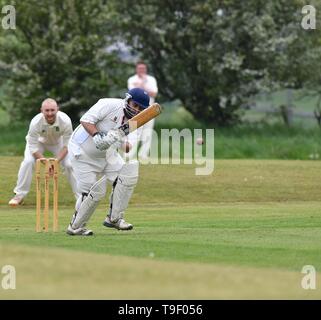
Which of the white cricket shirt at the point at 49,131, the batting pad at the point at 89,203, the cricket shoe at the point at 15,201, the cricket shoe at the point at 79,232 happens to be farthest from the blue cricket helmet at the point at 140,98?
the cricket shoe at the point at 15,201

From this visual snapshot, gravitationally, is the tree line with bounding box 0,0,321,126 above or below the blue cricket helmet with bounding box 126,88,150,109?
above

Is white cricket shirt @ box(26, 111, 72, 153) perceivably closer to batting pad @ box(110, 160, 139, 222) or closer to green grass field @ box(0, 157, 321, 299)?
green grass field @ box(0, 157, 321, 299)

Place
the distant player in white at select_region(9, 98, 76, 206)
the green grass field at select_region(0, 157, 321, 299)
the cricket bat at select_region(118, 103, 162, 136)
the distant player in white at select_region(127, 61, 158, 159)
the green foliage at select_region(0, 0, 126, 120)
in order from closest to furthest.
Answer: the green grass field at select_region(0, 157, 321, 299) → the cricket bat at select_region(118, 103, 162, 136) → the distant player in white at select_region(9, 98, 76, 206) → the distant player in white at select_region(127, 61, 158, 159) → the green foliage at select_region(0, 0, 126, 120)

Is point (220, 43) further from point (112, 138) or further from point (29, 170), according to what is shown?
point (112, 138)

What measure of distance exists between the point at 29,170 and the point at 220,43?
12004mm

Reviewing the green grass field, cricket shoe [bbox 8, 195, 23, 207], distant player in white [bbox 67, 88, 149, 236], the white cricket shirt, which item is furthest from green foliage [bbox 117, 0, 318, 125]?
distant player in white [bbox 67, 88, 149, 236]

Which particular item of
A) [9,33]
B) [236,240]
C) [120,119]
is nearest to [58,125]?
[120,119]

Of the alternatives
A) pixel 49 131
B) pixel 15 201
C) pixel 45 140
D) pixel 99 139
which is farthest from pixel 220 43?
pixel 99 139

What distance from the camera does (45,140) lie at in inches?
873

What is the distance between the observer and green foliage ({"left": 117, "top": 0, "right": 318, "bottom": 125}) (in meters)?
33.1

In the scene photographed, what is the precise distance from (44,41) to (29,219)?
44.5ft

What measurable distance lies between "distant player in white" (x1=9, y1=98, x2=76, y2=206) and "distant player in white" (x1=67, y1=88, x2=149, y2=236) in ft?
13.5

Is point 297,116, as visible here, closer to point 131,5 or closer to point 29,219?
point 131,5

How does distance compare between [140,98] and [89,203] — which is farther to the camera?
[89,203]
